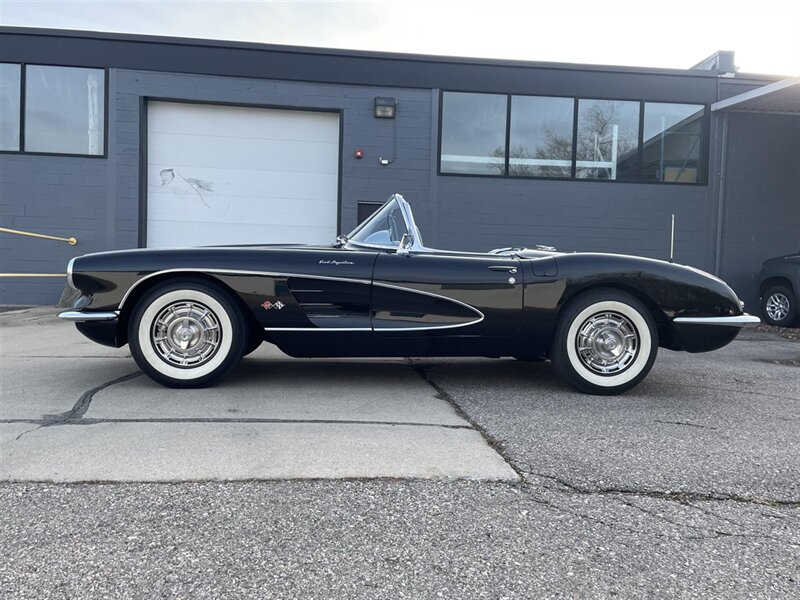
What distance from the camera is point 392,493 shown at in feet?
7.75

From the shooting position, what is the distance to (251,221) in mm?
10688

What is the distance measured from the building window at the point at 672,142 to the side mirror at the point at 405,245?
8.28 metres

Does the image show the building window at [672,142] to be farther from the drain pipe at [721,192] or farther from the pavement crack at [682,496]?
the pavement crack at [682,496]

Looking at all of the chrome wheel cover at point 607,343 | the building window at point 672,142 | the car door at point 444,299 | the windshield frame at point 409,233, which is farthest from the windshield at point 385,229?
the building window at point 672,142

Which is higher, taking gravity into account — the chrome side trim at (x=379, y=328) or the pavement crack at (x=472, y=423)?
the chrome side trim at (x=379, y=328)

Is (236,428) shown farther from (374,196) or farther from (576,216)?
(576,216)

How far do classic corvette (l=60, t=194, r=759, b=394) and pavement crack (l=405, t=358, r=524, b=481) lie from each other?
32 centimetres

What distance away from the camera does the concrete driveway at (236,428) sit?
2594 millimetres

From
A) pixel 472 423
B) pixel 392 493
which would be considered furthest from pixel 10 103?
pixel 392 493

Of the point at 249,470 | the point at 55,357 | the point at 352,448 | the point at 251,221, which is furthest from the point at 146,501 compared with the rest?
the point at 251,221

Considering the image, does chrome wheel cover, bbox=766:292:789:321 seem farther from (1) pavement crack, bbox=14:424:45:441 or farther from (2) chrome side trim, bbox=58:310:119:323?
(1) pavement crack, bbox=14:424:45:441

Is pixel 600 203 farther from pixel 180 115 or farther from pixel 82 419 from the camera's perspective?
pixel 82 419

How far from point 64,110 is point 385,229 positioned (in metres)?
8.46

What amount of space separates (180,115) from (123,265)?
758 centimetres
